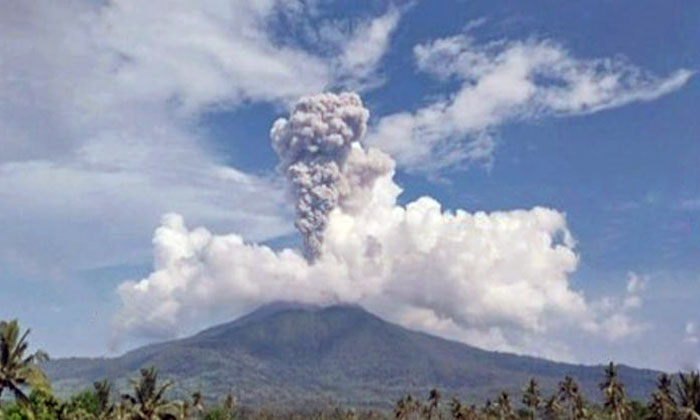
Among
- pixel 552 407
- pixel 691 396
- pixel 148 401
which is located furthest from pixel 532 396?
pixel 148 401

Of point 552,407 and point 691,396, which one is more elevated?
point 552,407

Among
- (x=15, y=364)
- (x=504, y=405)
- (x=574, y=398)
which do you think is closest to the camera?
(x=15, y=364)

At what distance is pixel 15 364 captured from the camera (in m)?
63.5

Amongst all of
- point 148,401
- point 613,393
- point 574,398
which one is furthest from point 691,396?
point 574,398

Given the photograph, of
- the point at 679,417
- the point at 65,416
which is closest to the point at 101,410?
the point at 65,416

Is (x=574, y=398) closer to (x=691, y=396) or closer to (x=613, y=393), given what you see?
(x=613, y=393)

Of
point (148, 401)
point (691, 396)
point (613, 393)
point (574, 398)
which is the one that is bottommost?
point (148, 401)

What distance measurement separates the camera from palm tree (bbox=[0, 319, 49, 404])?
63188mm

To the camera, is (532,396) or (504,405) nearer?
(532,396)

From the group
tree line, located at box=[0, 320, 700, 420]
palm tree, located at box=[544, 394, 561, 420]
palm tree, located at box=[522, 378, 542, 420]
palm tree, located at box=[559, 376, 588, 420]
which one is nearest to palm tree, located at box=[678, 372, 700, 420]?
tree line, located at box=[0, 320, 700, 420]

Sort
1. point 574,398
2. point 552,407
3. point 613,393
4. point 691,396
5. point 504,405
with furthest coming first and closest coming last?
1. point 504,405
2. point 552,407
3. point 574,398
4. point 613,393
5. point 691,396

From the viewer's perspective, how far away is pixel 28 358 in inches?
2532

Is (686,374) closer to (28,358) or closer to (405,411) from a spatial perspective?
(28,358)

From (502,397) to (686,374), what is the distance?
9485cm
